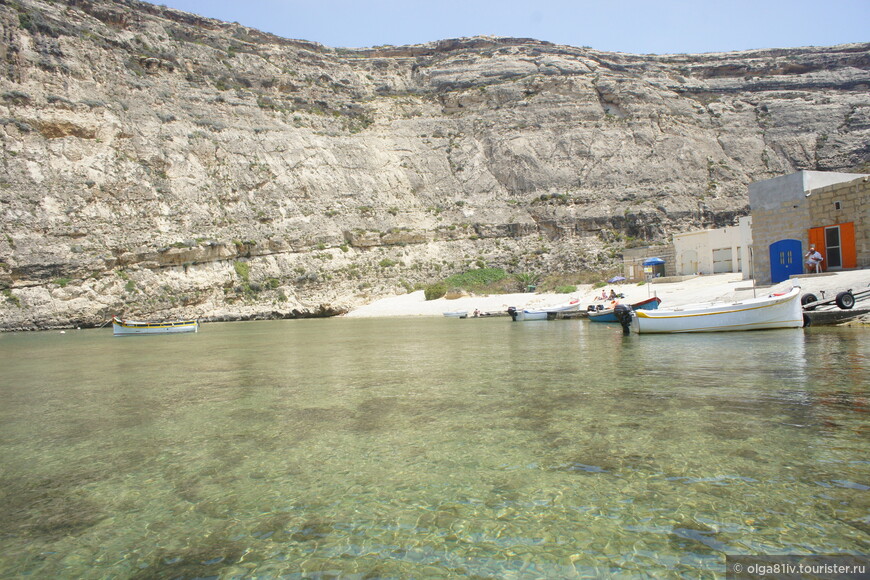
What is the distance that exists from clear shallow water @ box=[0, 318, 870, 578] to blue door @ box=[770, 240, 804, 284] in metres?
15.8

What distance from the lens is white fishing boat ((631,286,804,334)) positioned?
1617 centimetres

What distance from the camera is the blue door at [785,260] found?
23.0 meters

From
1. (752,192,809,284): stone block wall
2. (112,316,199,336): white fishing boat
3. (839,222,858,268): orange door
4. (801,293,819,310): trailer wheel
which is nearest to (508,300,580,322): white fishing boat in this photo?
(752,192,809,284): stone block wall

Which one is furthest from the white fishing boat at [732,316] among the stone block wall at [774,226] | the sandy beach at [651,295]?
the stone block wall at [774,226]

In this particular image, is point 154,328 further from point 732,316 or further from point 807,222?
point 807,222

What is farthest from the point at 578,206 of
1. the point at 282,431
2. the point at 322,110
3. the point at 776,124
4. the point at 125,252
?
the point at 282,431

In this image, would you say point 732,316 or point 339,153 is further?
point 339,153

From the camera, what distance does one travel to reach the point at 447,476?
4.70m

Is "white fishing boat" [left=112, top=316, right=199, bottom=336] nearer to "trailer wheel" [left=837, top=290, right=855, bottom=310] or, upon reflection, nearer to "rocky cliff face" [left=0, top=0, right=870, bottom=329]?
"rocky cliff face" [left=0, top=0, right=870, bottom=329]

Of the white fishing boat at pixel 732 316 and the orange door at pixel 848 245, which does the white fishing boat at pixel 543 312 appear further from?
the white fishing boat at pixel 732 316

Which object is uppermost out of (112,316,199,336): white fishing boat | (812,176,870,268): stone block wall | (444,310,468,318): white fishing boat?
(812,176,870,268): stone block wall

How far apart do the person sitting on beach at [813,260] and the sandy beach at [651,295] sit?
2.84 feet

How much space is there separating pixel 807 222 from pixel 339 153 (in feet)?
145

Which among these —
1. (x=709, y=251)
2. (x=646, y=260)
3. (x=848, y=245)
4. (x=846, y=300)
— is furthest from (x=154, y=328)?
(x=709, y=251)
